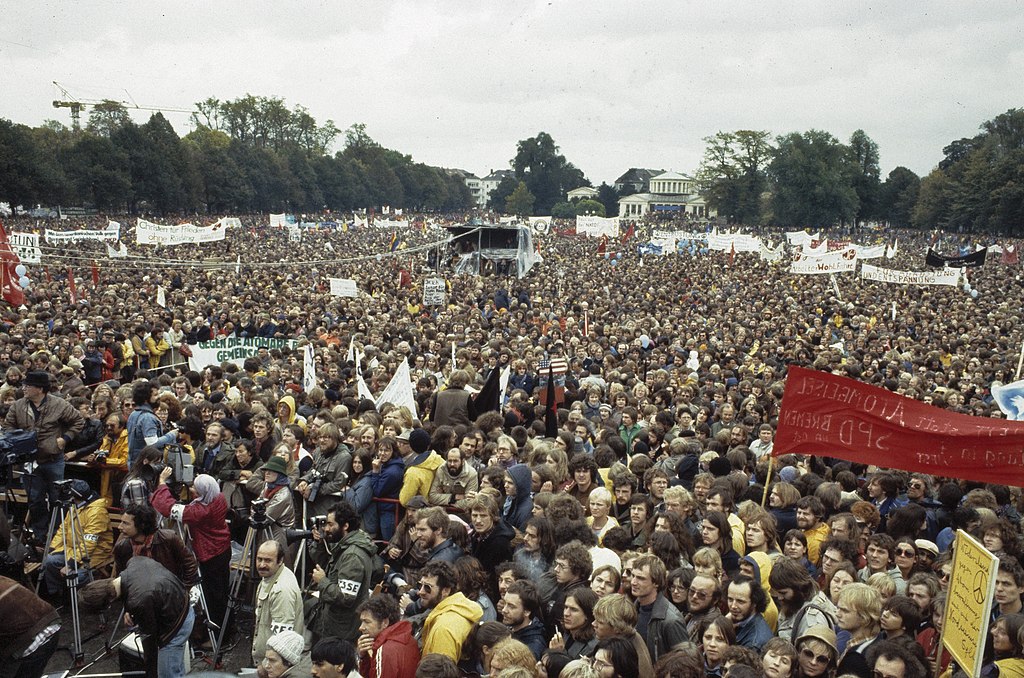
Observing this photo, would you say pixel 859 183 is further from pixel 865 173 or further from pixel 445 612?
pixel 445 612

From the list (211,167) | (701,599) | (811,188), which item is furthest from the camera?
(811,188)

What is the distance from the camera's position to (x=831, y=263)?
94.7ft

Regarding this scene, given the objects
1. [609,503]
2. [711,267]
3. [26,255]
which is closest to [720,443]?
[609,503]

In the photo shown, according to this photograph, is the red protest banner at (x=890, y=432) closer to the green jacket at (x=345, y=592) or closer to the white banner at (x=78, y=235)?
the green jacket at (x=345, y=592)

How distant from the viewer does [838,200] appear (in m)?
99.0

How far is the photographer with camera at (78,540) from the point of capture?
6629mm

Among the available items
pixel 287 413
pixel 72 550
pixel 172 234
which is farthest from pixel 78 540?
pixel 172 234

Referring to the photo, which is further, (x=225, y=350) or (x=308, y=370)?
(x=225, y=350)

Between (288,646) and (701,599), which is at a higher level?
(701,599)

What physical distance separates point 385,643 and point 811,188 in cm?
10118

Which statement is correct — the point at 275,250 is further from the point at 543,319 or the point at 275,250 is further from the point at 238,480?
the point at 238,480

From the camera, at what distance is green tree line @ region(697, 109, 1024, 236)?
264ft

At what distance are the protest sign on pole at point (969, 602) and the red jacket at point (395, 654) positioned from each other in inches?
103

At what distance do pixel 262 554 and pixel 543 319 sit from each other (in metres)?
17.0
